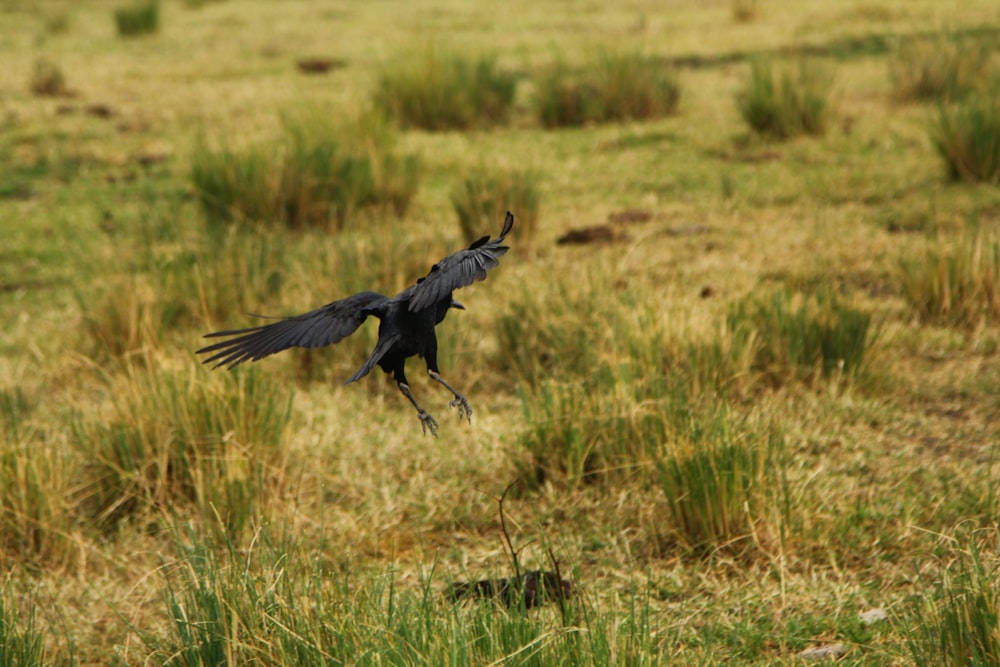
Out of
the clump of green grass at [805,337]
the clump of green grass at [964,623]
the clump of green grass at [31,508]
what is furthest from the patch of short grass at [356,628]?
the clump of green grass at [805,337]

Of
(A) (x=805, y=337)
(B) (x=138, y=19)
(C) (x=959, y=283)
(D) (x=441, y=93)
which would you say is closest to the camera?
(A) (x=805, y=337)

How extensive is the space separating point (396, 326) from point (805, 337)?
126 inches

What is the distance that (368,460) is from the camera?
4.15 metres

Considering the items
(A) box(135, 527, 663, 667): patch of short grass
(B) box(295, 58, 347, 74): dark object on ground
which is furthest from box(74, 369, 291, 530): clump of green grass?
(B) box(295, 58, 347, 74): dark object on ground

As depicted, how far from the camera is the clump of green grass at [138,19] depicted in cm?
1537

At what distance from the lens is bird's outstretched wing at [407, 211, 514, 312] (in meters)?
1.56

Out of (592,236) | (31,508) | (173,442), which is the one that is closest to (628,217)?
(592,236)

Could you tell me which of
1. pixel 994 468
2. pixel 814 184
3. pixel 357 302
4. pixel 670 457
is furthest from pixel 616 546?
pixel 814 184

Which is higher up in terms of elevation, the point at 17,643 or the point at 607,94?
the point at 607,94

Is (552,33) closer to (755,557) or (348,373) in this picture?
(348,373)

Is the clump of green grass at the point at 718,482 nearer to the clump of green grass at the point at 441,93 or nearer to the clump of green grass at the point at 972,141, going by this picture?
the clump of green grass at the point at 972,141

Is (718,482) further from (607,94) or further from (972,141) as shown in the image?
(607,94)

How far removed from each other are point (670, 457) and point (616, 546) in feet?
1.03

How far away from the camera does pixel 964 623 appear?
95.3 inches
